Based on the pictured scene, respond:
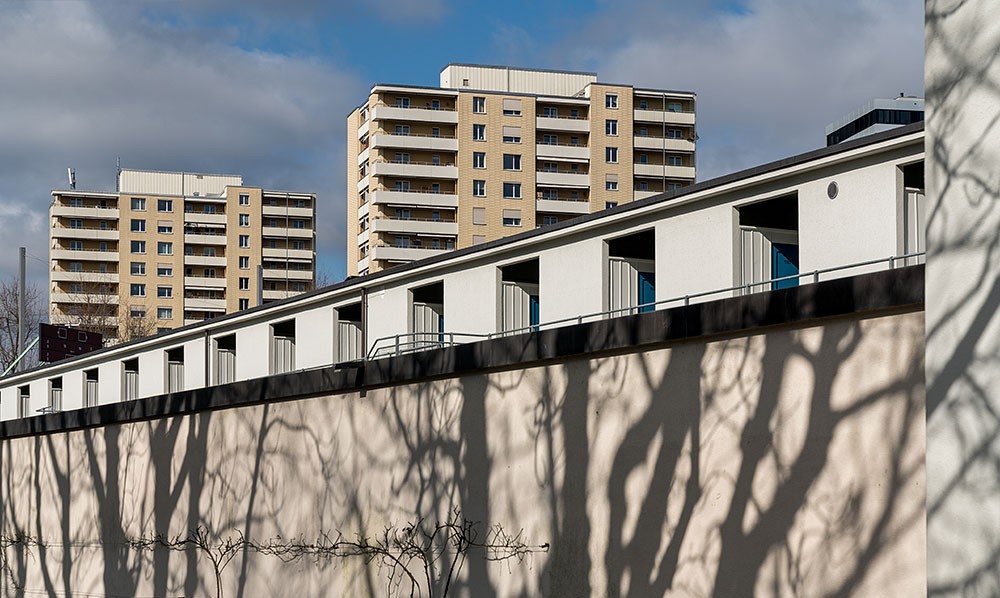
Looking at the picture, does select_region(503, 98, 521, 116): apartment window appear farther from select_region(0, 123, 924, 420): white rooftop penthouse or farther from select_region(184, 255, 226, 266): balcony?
select_region(0, 123, 924, 420): white rooftop penthouse

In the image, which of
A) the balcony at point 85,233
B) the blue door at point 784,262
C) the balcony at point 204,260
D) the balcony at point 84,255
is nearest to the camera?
the blue door at point 784,262

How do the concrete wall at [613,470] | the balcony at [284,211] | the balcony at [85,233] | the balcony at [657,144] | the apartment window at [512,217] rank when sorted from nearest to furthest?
the concrete wall at [613,470]
the apartment window at [512,217]
the balcony at [657,144]
the balcony at [85,233]
the balcony at [284,211]

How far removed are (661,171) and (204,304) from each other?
45.5 meters

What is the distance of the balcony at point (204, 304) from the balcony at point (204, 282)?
4.61 feet

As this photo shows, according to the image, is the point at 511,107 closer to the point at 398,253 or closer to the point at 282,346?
the point at 398,253

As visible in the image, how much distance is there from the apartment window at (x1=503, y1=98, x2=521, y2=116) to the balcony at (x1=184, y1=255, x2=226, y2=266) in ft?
125

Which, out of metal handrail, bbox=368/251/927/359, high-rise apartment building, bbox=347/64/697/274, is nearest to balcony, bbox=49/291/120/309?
high-rise apartment building, bbox=347/64/697/274

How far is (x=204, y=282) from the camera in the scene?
122000mm

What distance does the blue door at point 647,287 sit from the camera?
19.8 m

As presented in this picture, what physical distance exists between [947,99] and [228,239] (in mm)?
121211

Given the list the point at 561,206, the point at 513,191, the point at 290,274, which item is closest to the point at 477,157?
the point at 513,191

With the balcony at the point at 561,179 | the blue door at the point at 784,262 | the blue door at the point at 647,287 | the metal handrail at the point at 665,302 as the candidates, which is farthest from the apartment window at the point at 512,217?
the blue door at the point at 784,262

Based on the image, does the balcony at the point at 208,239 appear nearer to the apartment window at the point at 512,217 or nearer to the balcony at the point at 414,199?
the balcony at the point at 414,199

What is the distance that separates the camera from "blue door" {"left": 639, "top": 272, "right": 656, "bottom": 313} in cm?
1977
